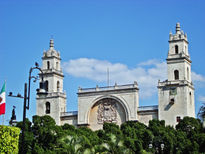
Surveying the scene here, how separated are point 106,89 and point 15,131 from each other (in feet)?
176

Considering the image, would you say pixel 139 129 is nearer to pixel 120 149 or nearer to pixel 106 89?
pixel 106 89

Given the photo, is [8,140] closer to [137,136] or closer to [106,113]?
[137,136]

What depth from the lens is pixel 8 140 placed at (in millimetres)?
43188

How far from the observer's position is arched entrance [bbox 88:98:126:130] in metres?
95.6

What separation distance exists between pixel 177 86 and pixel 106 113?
45.8 feet

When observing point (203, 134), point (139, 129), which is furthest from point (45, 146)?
point (203, 134)

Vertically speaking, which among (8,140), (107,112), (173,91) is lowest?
(8,140)

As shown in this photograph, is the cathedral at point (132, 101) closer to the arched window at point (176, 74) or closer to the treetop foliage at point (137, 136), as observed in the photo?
the arched window at point (176, 74)

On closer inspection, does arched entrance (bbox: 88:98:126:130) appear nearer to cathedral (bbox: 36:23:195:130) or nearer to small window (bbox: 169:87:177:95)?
cathedral (bbox: 36:23:195:130)

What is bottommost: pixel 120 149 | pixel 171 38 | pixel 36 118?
pixel 120 149

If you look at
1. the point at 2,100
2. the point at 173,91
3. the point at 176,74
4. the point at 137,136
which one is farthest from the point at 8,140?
the point at 176,74

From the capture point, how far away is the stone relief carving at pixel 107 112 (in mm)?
95812

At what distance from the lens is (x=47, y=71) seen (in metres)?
105

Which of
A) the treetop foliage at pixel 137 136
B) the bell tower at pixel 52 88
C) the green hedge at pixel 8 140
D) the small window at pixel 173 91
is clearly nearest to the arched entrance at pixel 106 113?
the bell tower at pixel 52 88
